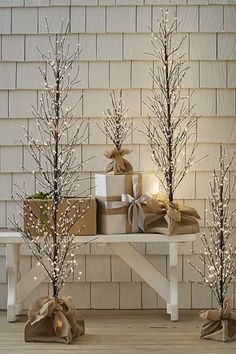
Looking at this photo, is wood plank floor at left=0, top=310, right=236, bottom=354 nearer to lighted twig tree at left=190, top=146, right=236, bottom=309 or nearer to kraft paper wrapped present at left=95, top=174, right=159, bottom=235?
lighted twig tree at left=190, top=146, right=236, bottom=309

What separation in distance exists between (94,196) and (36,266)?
558 mm

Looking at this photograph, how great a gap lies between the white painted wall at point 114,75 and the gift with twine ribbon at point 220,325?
2.46 feet

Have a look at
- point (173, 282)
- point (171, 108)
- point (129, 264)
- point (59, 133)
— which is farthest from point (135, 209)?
point (171, 108)

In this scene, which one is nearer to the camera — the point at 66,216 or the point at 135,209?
the point at 66,216

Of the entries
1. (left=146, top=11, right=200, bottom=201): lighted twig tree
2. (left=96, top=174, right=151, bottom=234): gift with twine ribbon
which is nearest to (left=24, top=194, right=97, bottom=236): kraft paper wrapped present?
(left=96, top=174, right=151, bottom=234): gift with twine ribbon

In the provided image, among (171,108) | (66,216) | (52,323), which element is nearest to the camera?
(52,323)

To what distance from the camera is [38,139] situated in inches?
175

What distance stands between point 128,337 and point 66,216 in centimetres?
77

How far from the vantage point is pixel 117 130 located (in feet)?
13.8

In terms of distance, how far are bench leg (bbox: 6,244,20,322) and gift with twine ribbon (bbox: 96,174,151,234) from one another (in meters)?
0.54

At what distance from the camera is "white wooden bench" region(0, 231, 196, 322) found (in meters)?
4.03

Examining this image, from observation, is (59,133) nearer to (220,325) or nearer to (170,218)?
(170,218)

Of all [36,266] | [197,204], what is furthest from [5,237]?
[197,204]

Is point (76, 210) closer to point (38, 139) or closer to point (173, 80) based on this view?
point (38, 139)
